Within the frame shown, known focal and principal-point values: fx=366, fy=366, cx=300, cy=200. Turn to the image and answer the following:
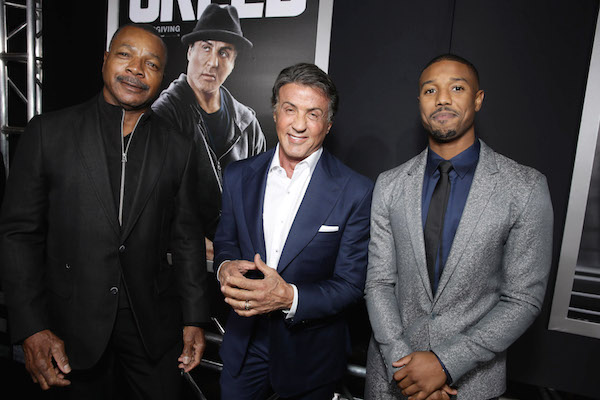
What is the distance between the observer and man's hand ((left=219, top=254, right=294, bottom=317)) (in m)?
1.33

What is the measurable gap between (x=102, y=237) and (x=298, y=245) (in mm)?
808

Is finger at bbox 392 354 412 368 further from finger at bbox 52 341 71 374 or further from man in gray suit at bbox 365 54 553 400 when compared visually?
finger at bbox 52 341 71 374

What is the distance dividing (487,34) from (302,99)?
1.44 metres

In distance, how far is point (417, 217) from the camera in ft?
4.77

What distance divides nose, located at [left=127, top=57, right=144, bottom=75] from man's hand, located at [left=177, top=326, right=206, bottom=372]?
1191 mm

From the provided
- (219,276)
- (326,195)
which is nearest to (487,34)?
(326,195)

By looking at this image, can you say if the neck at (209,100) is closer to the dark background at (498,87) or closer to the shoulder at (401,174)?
the dark background at (498,87)

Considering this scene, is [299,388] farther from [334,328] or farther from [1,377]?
[1,377]

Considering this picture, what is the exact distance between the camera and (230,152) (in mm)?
2947

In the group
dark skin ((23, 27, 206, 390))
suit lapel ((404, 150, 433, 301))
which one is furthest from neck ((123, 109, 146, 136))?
suit lapel ((404, 150, 433, 301))

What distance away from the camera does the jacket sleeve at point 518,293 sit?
131 centimetres

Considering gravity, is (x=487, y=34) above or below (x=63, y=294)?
above

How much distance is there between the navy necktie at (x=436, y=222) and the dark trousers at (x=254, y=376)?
0.70 m

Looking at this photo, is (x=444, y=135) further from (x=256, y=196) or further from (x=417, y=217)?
(x=256, y=196)
